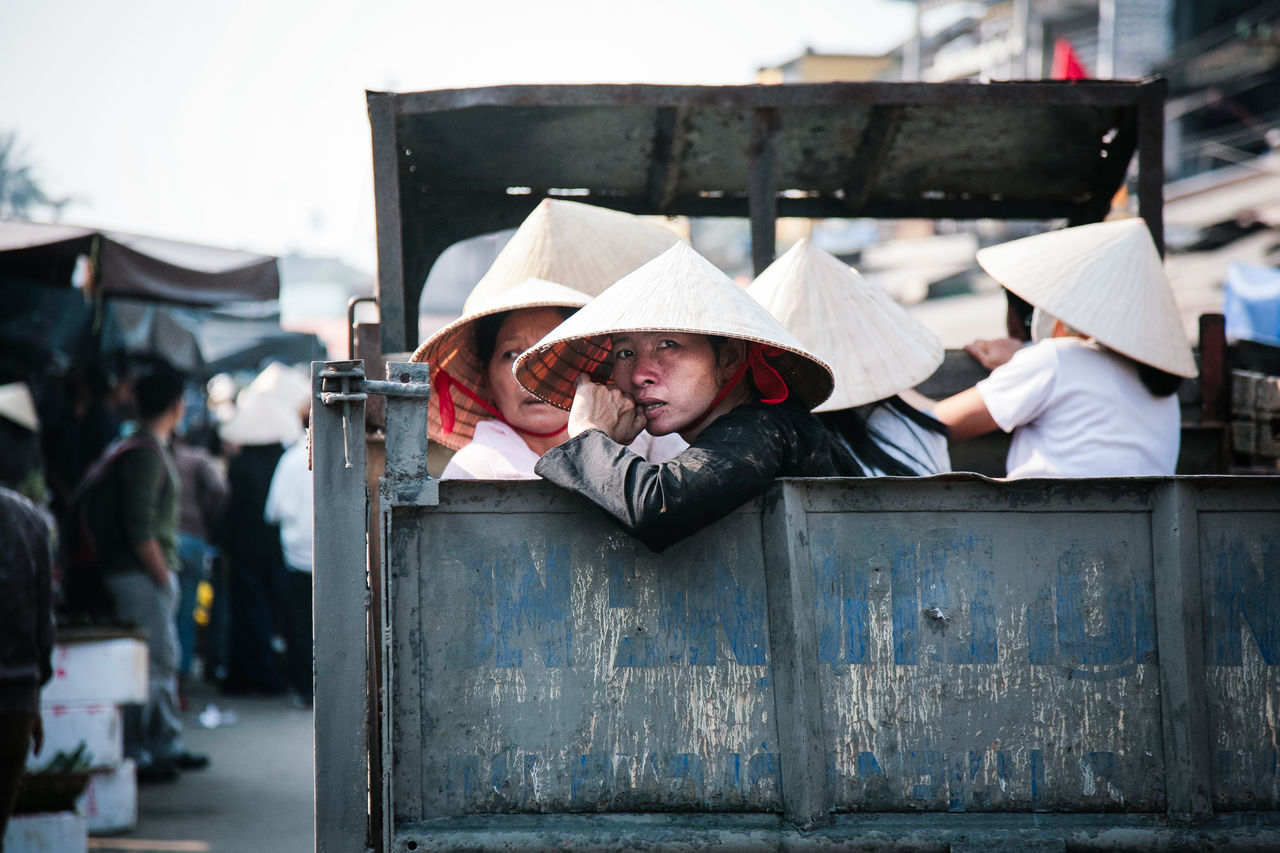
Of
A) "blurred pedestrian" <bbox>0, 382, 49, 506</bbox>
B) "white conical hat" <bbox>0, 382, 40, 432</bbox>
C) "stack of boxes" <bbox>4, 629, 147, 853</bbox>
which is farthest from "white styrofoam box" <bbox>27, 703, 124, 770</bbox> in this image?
"white conical hat" <bbox>0, 382, 40, 432</bbox>

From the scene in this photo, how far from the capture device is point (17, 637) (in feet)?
11.8

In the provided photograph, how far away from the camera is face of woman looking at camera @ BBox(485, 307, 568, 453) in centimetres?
296

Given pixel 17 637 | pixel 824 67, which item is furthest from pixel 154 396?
pixel 824 67

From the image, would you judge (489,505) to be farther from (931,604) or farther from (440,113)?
(440,113)

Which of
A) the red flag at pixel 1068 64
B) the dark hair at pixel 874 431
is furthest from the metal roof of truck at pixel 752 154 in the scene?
the dark hair at pixel 874 431

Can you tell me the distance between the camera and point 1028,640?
202cm

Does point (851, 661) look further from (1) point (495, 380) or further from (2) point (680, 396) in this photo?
(1) point (495, 380)

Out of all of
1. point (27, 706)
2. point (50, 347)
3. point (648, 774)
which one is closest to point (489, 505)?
point (648, 774)

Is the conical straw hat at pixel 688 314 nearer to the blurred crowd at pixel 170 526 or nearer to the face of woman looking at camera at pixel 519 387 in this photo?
the face of woman looking at camera at pixel 519 387

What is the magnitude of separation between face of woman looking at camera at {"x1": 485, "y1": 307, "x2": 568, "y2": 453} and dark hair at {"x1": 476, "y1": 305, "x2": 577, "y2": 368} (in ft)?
0.07

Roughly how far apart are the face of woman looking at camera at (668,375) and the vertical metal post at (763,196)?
1.65 m

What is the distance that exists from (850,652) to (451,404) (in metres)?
1.46

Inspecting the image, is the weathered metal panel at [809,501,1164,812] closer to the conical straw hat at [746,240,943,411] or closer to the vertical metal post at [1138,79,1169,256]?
the conical straw hat at [746,240,943,411]

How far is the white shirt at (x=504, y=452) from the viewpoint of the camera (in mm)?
2658
